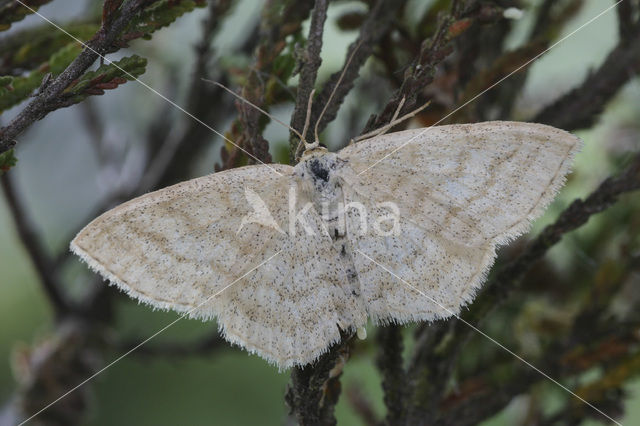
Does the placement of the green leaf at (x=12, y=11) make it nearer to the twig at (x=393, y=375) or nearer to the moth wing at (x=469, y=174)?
the moth wing at (x=469, y=174)

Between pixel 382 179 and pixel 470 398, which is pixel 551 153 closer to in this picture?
pixel 382 179

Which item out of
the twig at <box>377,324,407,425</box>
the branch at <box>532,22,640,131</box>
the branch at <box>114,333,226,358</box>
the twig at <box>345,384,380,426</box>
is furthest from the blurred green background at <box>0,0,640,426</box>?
the twig at <box>377,324,407,425</box>

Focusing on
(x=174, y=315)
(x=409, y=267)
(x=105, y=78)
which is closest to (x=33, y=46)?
(x=105, y=78)

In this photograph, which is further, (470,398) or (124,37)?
(470,398)

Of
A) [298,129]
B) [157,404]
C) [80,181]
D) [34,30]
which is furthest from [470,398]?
[80,181]

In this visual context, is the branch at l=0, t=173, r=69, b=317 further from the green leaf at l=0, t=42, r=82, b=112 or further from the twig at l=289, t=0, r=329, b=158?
the twig at l=289, t=0, r=329, b=158

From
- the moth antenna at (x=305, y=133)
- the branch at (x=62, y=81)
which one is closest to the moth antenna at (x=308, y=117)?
the moth antenna at (x=305, y=133)

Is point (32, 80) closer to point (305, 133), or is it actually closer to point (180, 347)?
point (305, 133)
